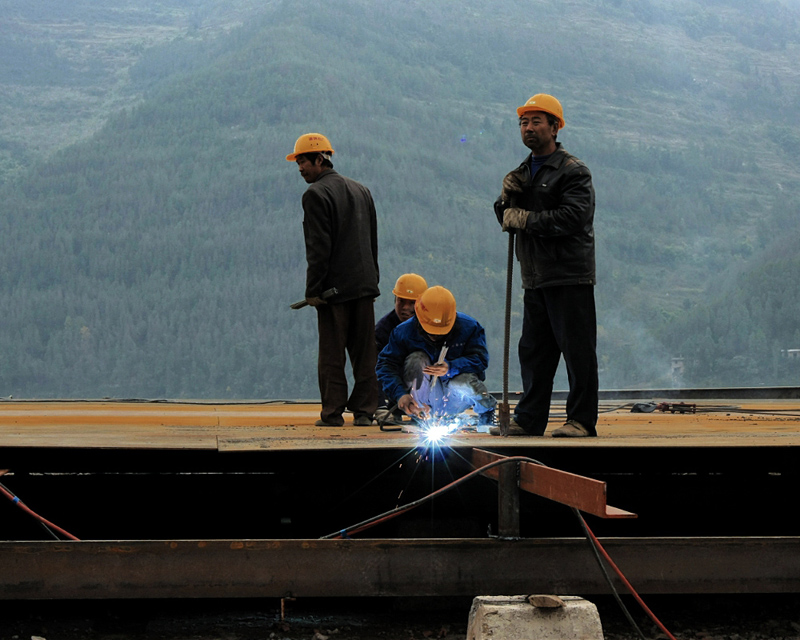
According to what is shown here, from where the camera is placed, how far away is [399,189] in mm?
136625

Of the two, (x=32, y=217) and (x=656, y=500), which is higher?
(x=32, y=217)

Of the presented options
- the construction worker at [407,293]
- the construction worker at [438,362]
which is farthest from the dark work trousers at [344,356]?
the construction worker at [407,293]

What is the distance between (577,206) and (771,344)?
342 ft

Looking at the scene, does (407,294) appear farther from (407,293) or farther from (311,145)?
(311,145)

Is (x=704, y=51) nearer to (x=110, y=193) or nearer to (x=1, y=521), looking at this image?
(x=110, y=193)

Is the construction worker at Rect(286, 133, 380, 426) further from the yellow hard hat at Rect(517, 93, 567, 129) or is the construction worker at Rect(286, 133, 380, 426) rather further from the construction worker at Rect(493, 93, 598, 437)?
the yellow hard hat at Rect(517, 93, 567, 129)

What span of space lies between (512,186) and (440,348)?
7.35ft

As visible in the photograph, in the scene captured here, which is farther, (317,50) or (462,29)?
(462,29)

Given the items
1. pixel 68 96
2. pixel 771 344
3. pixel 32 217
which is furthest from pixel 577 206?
pixel 68 96

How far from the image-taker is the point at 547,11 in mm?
196750

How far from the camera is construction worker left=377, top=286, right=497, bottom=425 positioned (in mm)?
7219

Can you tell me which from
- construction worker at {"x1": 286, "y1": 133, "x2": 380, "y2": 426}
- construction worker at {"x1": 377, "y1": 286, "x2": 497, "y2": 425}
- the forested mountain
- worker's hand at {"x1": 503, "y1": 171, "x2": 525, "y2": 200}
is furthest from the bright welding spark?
the forested mountain

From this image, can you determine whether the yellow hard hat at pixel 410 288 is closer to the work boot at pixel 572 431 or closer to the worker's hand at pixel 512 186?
the worker's hand at pixel 512 186

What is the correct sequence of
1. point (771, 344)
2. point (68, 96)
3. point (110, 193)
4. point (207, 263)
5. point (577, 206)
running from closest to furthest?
point (577, 206)
point (771, 344)
point (207, 263)
point (110, 193)
point (68, 96)
